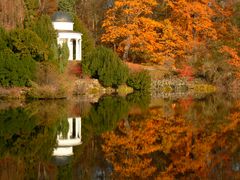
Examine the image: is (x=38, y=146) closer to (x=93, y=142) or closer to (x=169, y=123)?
(x=93, y=142)

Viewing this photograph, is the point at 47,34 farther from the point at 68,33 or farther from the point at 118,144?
the point at 118,144

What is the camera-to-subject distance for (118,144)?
11984 mm

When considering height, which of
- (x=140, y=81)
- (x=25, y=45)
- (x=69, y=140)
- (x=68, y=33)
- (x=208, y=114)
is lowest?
(x=140, y=81)

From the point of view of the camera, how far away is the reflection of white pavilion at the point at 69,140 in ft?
35.7

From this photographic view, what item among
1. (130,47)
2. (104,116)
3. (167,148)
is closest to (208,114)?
(104,116)

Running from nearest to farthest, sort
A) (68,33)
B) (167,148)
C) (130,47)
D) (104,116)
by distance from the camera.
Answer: (167,148)
(104,116)
(68,33)
(130,47)

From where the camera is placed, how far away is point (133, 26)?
3800 centimetres

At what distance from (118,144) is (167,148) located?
120cm

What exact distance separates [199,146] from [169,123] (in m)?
4.45

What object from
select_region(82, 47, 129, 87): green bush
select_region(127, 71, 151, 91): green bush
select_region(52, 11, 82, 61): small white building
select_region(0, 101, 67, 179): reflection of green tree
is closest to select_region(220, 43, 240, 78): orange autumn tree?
select_region(127, 71, 151, 91): green bush

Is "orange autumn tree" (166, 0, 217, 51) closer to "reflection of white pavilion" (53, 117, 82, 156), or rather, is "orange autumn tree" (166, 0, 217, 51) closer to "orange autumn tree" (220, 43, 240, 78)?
"orange autumn tree" (220, 43, 240, 78)

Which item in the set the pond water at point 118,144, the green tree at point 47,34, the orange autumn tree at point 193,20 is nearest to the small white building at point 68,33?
the green tree at point 47,34

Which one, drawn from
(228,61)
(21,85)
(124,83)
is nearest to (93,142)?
(21,85)

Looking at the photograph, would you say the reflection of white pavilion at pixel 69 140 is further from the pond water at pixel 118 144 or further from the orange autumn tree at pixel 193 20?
the orange autumn tree at pixel 193 20
